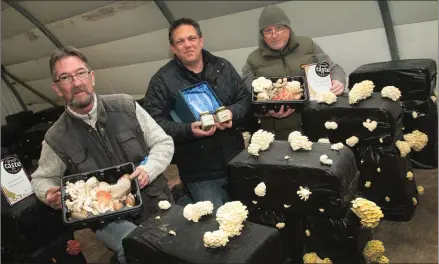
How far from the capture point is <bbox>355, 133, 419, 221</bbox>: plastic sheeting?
2.76 metres

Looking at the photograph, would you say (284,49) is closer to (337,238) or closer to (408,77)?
(408,77)

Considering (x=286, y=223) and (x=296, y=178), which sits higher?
(x=296, y=178)

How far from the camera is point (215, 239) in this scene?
61.7 inches

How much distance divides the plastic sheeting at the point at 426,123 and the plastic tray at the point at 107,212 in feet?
7.79

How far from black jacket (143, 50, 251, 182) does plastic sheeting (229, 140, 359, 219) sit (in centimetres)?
61

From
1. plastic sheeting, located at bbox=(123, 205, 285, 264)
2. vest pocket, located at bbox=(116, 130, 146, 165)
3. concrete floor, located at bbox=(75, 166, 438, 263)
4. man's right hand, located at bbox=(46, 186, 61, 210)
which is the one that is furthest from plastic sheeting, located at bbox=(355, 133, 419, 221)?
man's right hand, located at bbox=(46, 186, 61, 210)

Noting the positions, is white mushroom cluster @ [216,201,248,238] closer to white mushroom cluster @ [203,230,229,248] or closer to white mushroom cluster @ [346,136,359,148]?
white mushroom cluster @ [203,230,229,248]

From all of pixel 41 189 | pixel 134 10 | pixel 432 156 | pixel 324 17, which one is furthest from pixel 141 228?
pixel 134 10

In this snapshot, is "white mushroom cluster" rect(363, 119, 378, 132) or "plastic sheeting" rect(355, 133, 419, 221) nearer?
"white mushroom cluster" rect(363, 119, 378, 132)

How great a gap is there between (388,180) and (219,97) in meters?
1.31

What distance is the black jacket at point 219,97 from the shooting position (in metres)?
2.82

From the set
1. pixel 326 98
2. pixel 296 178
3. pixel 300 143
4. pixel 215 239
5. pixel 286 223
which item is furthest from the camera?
pixel 326 98

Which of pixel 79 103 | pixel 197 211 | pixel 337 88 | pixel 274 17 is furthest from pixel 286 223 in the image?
pixel 274 17

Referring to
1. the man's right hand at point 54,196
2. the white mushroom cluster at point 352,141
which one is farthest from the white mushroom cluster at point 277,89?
the man's right hand at point 54,196
